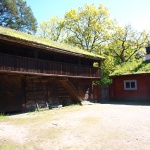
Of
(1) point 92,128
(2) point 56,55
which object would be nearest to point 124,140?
(1) point 92,128

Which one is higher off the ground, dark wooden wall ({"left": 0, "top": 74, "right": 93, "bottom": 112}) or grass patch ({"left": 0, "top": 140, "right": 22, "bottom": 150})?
dark wooden wall ({"left": 0, "top": 74, "right": 93, "bottom": 112})

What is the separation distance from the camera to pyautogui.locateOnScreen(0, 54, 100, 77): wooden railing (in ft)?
47.7

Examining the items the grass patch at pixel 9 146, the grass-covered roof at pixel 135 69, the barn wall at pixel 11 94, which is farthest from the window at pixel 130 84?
the grass patch at pixel 9 146

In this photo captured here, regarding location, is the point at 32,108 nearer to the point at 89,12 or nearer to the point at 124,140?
the point at 124,140

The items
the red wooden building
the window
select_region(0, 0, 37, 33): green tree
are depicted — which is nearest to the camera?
the red wooden building

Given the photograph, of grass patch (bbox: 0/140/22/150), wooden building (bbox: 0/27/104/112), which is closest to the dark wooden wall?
wooden building (bbox: 0/27/104/112)

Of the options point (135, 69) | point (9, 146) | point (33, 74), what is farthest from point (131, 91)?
point (9, 146)

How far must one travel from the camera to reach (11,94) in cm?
1614

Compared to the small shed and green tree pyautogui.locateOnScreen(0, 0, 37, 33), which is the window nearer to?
the small shed

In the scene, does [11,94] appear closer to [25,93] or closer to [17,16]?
[25,93]

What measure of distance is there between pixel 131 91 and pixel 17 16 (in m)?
28.5

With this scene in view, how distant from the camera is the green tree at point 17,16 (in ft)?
134

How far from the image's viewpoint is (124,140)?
25.1ft

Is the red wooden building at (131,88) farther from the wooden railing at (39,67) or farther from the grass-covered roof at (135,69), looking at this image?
the wooden railing at (39,67)
